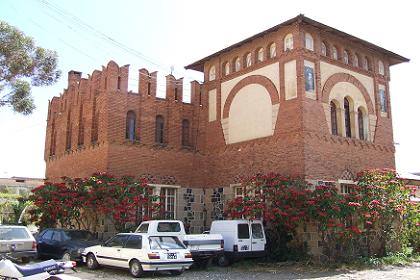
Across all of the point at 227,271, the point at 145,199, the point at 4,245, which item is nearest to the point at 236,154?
the point at 145,199

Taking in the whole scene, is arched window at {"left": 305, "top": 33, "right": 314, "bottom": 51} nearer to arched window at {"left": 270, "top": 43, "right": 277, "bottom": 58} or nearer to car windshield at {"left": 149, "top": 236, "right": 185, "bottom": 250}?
arched window at {"left": 270, "top": 43, "right": 277, "bottom": 58}

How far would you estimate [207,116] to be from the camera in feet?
75.9

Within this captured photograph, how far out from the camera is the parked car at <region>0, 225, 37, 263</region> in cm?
1438

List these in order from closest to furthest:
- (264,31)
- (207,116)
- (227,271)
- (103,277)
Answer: (103,277) < (227,271) < (264,31) < (207,116)

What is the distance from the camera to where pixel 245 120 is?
21.0 metres

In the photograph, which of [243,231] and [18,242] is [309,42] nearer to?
[243,231]

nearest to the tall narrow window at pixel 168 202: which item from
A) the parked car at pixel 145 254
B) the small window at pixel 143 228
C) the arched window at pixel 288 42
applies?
the small window at pixel 143 228

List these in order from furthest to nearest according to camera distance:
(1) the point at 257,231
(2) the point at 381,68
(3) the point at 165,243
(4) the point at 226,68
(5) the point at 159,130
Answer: (4) the point at 226,68, (2) the point at 381,68, (5) the point at 159,130, (1) the point at 257,231, (3) the point at 165,243

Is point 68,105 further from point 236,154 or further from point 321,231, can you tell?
point 321,231

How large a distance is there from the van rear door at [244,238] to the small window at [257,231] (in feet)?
0.79

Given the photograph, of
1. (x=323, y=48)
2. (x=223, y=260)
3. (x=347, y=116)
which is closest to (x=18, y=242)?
(x=223, y=260)

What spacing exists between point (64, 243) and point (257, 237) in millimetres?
7158

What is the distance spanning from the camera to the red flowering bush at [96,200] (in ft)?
59.7

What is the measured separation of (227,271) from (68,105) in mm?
13799
